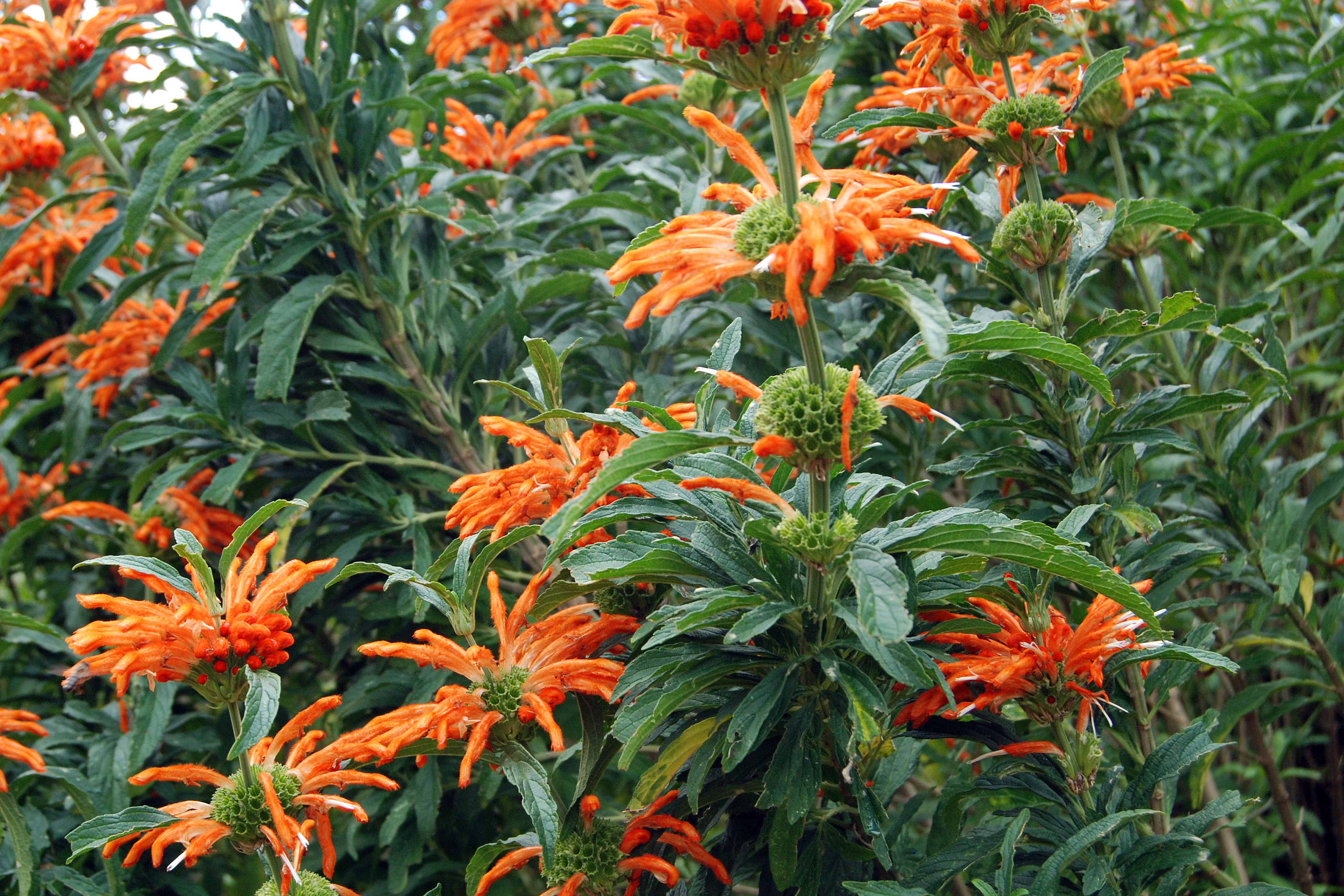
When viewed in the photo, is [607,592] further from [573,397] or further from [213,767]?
[213,767]

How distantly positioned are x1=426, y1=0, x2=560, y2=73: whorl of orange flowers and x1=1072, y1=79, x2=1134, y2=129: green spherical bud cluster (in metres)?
1.72

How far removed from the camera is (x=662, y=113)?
9.23 feet

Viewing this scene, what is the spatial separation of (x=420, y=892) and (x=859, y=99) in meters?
2.49

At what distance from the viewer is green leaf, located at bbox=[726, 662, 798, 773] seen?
1.27 metres

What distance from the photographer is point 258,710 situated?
4.47 feet

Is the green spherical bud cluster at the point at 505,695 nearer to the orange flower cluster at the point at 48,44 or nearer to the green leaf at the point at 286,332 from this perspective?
the green leaf at the point at 286,332

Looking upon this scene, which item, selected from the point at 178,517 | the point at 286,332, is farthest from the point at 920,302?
the point at 178,517

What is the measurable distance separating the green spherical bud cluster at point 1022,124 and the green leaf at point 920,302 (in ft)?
2.27

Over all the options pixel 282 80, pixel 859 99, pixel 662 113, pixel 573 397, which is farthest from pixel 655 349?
pixel 859 99

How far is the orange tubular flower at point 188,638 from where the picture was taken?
1.49 metres

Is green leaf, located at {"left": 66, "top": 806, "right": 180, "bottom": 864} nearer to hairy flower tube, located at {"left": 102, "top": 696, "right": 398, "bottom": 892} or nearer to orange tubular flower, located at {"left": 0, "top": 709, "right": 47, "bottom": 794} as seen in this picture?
hairy flower tube, located at {"left": 102, "top": 696, "right": 398, "bottom": 892}

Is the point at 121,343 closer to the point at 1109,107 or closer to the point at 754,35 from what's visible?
the point at 754,35

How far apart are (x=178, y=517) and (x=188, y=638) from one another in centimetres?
150

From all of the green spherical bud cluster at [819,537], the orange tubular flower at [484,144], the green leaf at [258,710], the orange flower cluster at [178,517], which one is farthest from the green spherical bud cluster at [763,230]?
the orange tubular flower at [484,144]
